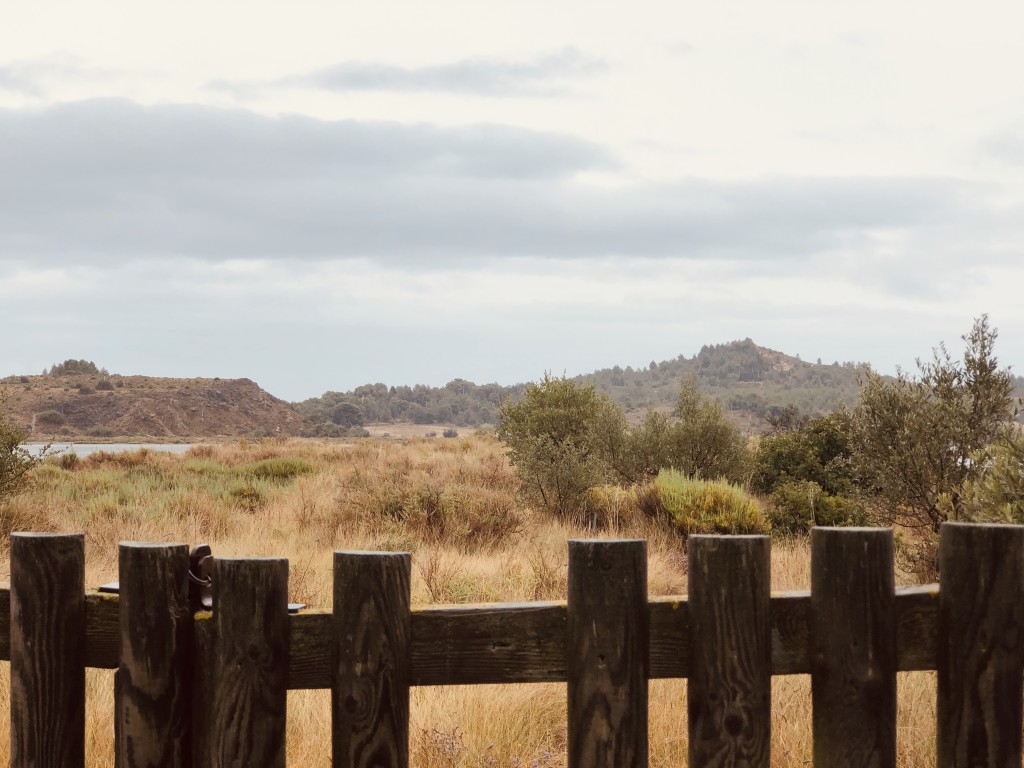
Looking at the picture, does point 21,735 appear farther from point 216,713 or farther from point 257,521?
point 257,521

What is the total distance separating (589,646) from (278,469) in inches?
900

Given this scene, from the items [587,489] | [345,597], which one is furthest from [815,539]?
[587,489]

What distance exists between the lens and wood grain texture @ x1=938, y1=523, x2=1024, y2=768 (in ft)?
7.38

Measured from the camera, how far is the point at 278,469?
2408 cm

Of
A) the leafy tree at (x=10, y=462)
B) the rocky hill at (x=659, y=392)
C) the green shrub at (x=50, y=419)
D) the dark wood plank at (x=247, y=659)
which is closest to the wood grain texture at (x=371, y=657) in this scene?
the dark wood plank at (x=247, y=659)

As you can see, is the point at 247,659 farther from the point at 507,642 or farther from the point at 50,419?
the point at 50,419

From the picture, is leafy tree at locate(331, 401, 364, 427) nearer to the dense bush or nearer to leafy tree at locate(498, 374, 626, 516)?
leafy tree at locate(498, 374, 626, 516)

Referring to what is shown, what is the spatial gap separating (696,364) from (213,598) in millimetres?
159981

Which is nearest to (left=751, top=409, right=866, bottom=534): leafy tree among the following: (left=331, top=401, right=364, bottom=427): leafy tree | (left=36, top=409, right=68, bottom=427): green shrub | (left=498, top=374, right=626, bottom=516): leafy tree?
(left=498, top=374, right=626, bottom=516): leafy tree

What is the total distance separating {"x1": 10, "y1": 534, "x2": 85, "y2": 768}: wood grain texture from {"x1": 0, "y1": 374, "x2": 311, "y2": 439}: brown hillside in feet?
268

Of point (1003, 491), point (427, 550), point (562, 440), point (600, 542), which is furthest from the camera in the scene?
point (562, 440)

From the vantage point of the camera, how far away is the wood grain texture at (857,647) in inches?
86.5

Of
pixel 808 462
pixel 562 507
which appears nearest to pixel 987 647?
pixel 562 507

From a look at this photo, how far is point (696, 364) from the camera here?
15875cm
